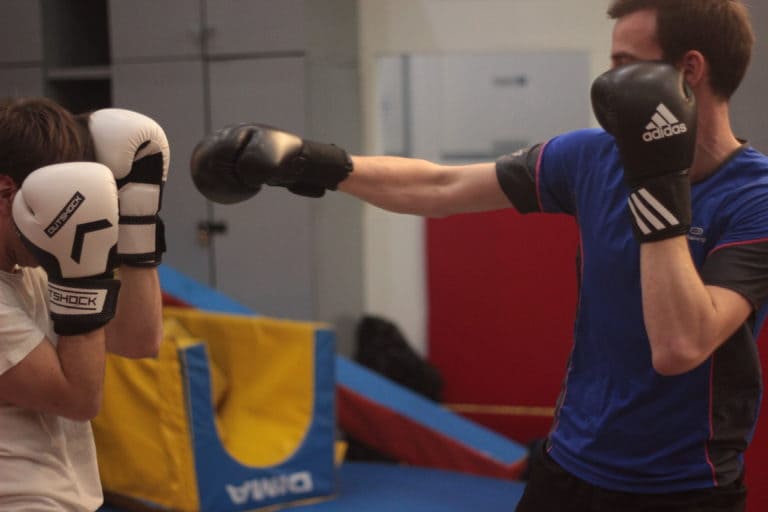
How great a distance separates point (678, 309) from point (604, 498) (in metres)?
0.38

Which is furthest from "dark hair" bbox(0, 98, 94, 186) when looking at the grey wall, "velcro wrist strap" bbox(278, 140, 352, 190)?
the grey wall

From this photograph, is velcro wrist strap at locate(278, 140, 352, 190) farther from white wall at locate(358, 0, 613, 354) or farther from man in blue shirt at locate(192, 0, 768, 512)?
white wall at locate(358, 0, 613, 354)

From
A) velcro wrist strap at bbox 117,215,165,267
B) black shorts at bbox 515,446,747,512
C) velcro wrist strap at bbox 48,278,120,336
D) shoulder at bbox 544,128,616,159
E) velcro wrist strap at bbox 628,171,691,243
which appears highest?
shoulder at bbox 544,128,616,159

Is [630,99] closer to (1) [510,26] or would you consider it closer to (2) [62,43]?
(1) [510,26]

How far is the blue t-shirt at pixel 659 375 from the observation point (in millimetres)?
1504

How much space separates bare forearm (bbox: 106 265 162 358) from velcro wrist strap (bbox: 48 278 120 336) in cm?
20

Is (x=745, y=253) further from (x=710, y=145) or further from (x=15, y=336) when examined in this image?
(x=15, y=336)

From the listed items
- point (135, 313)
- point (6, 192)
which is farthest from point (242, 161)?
point (6, 192)

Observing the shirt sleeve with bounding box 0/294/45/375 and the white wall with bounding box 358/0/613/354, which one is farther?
the white wall with bounding box 358/0/613/354

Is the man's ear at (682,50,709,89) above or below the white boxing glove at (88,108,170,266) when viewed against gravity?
above

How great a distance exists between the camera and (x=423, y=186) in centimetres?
189

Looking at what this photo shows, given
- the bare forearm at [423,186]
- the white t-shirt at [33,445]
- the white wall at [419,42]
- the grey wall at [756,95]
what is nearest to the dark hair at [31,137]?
the white t-shirt at [33,445]

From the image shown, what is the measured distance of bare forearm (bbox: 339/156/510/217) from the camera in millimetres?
1837

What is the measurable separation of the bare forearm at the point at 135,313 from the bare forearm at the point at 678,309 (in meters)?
0.79
